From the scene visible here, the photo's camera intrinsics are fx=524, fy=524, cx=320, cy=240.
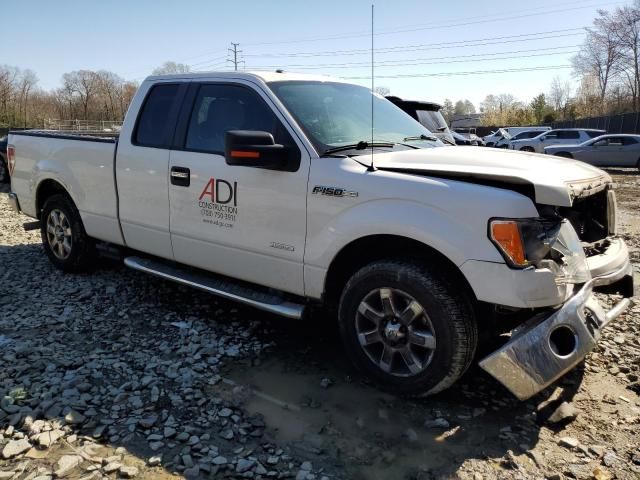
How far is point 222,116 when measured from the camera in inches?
163

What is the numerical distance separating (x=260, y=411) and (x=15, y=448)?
130 centimetres

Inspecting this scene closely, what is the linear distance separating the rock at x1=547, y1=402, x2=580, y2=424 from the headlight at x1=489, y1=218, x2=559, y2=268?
989 mm

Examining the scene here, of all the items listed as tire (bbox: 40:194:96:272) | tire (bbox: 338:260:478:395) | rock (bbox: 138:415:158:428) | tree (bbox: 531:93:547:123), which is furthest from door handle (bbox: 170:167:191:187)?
tree (bbox: 531:93:547:123)

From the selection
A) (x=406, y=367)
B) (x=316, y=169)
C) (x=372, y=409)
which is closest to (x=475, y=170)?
(x=316, y=169)

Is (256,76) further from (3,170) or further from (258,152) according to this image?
(3,170)

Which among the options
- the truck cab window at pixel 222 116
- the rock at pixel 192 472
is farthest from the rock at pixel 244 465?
the truck cab window at pixel 222 116

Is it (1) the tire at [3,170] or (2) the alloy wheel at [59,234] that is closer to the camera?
(2) the alloy wheel at [59,234]

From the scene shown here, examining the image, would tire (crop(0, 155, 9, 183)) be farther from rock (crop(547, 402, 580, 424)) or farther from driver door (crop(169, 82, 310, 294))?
rock (crop(547, 402, 580, 424))

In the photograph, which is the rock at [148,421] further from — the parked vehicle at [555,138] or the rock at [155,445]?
the parked vehicle at [555,138]

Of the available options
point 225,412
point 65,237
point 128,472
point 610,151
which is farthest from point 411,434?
point 610,151

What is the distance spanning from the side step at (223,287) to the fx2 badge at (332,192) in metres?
0.81

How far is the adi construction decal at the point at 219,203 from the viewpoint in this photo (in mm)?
3871

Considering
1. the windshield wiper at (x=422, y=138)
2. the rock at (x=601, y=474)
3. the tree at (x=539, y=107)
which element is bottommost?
the rock at (x=601, y=474)

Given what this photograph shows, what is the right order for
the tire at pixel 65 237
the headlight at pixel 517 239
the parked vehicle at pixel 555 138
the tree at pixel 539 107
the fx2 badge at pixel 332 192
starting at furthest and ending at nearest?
the tree at pixel 539 107 → the parked vehicle at pixel 555 138 → the tire at pixel 65 237 → the fx2 badge at pixel 332 192 → the headlight at pixel 517 239
